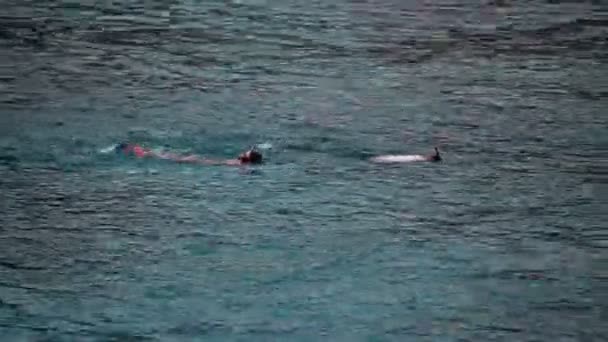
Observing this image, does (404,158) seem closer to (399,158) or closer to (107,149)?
(399,158)

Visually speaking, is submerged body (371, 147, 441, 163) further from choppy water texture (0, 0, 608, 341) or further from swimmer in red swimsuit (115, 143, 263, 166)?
swimmer in red swimsuit (115, 143, 263, 166)

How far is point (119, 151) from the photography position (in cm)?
150

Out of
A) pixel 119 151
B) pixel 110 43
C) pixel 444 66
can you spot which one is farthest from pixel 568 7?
pixel 119 151

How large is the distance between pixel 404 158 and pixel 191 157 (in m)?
0.24

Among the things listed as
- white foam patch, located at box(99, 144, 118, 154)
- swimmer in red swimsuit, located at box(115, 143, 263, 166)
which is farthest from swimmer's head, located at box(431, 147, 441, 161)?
white foam patch, located at box(99, 144, 118, 154)

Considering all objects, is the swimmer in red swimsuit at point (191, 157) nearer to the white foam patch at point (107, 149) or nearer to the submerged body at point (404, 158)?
the white foam patch at point (107, 149)

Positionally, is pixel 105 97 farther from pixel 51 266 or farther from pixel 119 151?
pixel 51 266

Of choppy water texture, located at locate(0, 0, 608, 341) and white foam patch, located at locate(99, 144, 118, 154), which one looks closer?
choppy water texture, located at locate(0, 0, 608, 341)

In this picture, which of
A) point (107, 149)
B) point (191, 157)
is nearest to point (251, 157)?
point (191, 157)

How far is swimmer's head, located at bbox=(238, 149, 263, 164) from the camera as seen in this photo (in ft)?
4.84

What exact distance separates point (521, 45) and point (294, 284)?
85 centimetres

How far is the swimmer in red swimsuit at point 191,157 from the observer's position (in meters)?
1.47

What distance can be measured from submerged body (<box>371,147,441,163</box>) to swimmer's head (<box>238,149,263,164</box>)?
0.42 ft

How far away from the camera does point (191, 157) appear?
1485 mm
